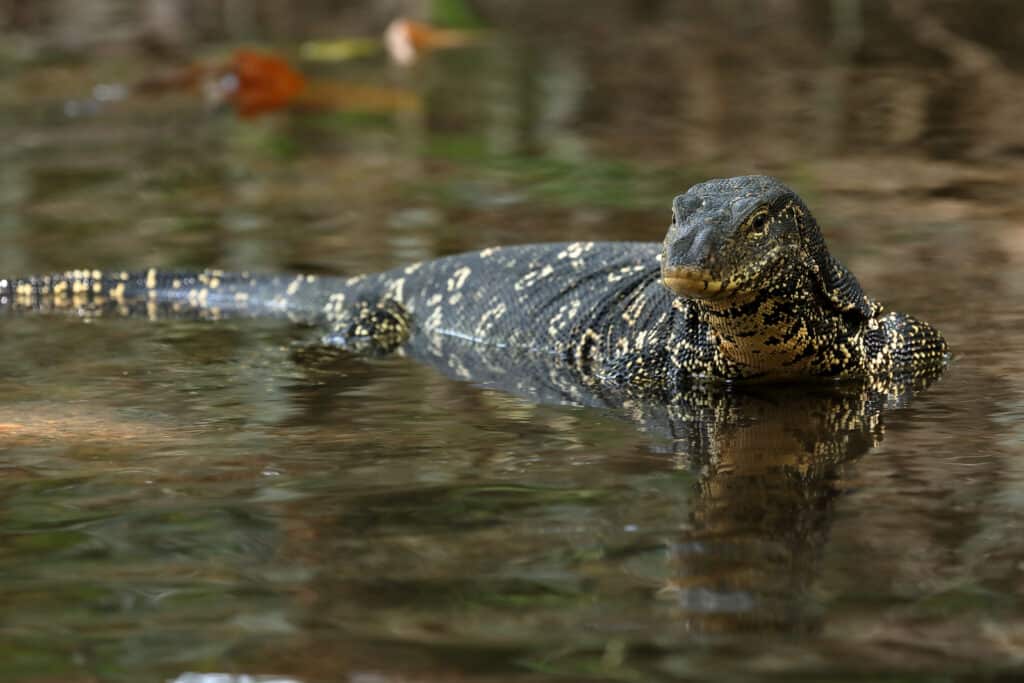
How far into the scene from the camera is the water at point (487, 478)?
4.87m

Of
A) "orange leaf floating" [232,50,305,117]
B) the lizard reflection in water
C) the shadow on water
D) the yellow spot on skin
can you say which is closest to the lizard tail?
the yellow spot on skin

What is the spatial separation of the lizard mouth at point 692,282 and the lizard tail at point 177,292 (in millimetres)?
4075

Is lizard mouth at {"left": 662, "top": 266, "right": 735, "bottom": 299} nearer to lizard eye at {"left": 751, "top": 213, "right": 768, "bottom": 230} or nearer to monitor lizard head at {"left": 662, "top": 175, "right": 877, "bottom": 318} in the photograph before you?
monitor lizard head at {"left": 662, "top": 175, "right": 877, "bottom": 318}

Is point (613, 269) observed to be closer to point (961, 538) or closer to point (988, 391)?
point (988, 391)

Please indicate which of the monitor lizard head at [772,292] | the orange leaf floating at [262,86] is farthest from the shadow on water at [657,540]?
the orange leaf floating at [262,86]

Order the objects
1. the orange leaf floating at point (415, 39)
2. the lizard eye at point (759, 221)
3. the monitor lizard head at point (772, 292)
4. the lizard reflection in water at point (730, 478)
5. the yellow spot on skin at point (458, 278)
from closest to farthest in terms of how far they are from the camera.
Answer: the lizard reflection in water at point (730, 478), the monitor lizard head at point (772, 292), the lizard eye at point (759, 221), the yellow spot on skin at point (458, 278), the orange leaf floating at point (415, 39)

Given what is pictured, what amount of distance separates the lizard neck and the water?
0.19m

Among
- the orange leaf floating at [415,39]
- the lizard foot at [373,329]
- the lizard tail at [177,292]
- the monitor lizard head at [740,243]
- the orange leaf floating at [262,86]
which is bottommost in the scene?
the lizard foot at [373,329]

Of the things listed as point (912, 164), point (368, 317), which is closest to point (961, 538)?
point (368, 317)

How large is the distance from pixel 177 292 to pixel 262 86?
36.2 feet

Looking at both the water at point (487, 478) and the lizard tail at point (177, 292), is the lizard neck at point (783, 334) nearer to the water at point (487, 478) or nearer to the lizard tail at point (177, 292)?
the water at point (487, 478)

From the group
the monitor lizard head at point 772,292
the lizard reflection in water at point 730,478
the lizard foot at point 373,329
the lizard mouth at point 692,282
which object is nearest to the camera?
the lizard reflection in water at point 730,478

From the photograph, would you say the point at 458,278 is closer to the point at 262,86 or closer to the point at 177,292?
the point at 177,292

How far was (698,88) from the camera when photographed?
2077cm
